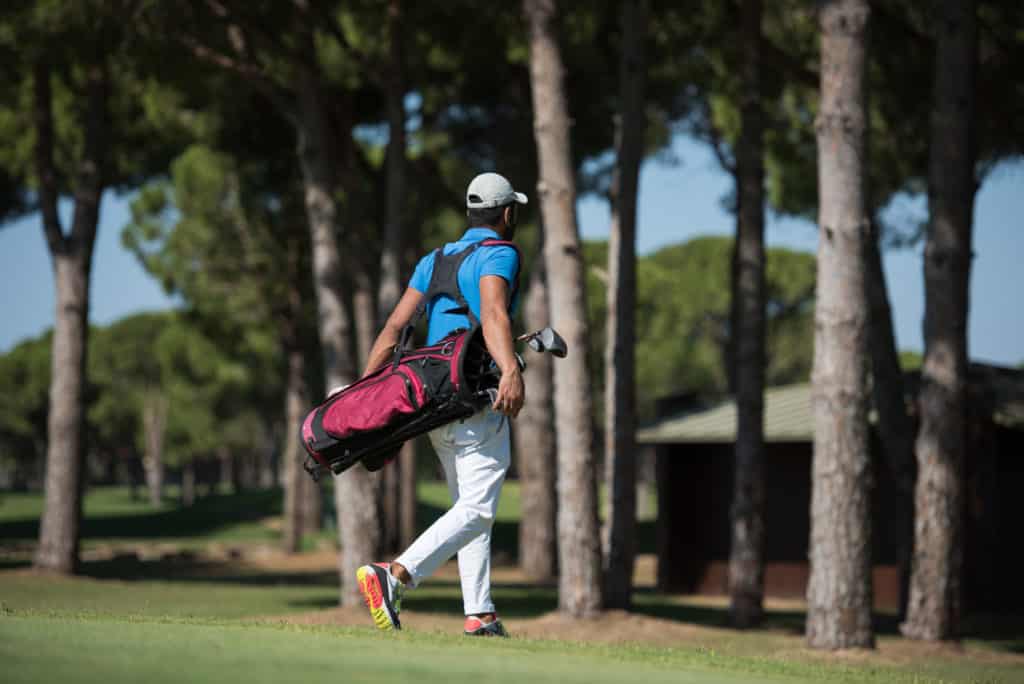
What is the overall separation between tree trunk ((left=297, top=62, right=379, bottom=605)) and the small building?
7.45 m

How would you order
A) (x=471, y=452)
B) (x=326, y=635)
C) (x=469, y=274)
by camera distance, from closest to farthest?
(x=326, y=635) → (x=471, y=452) → (x=469, y=274)

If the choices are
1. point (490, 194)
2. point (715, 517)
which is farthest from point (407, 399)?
point (715, 517)

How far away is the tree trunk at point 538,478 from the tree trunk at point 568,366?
8996 mm

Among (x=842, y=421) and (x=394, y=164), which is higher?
(x=394, y=164)

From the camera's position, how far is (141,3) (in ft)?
54.2

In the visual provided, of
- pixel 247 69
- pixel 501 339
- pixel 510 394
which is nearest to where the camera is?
pixel 510 394

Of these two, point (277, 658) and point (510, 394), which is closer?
point (277, 658)

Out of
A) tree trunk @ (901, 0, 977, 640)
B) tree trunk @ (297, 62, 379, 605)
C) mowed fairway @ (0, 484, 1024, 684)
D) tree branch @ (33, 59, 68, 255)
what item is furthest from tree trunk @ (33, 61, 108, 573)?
tree trunk @ (901, 0, 977, 640)

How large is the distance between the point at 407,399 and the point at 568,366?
729 cm

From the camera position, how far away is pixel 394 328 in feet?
21.6

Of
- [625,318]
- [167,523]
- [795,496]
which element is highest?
[625,318]

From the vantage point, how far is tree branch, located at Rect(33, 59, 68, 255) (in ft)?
66.4

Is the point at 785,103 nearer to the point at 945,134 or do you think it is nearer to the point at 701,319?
the point at 945,134

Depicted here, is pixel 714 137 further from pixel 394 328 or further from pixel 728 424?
pixel 394 328
